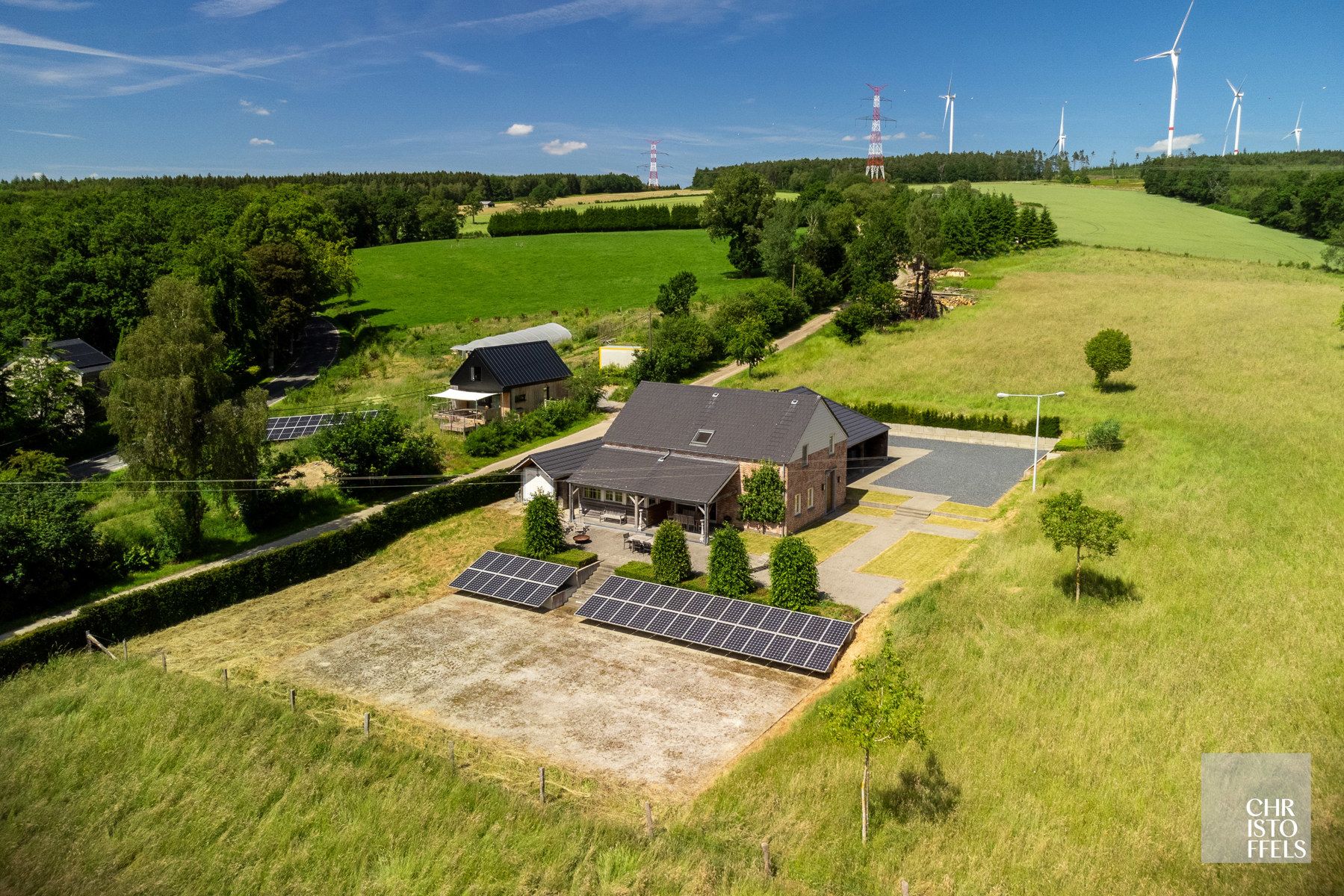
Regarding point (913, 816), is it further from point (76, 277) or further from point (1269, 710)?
point (76, 277)

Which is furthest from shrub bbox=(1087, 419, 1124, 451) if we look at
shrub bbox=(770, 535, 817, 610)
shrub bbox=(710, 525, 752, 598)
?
shrub bbox=(710, 525, 752, 598)

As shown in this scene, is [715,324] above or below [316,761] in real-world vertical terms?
above

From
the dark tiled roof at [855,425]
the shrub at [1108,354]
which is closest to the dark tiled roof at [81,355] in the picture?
the dark tiled roof at [855,425]

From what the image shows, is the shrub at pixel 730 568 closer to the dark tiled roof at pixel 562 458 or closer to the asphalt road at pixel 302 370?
the dark tiled roof at pixel 562 458

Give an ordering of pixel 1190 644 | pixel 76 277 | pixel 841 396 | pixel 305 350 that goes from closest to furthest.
→ pixel 1190 644 < pixel 841 396 < pixel 76 277 < pixel 305 350

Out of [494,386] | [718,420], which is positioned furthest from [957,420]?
[494,386]

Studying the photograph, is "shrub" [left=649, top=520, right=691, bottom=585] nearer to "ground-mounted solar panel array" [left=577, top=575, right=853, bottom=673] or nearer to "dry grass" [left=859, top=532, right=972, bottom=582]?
"ground-mounted solar panel array" [left=577, top=575, right=853, bottom=673]

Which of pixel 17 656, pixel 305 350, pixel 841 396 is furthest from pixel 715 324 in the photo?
pixel 17 656
